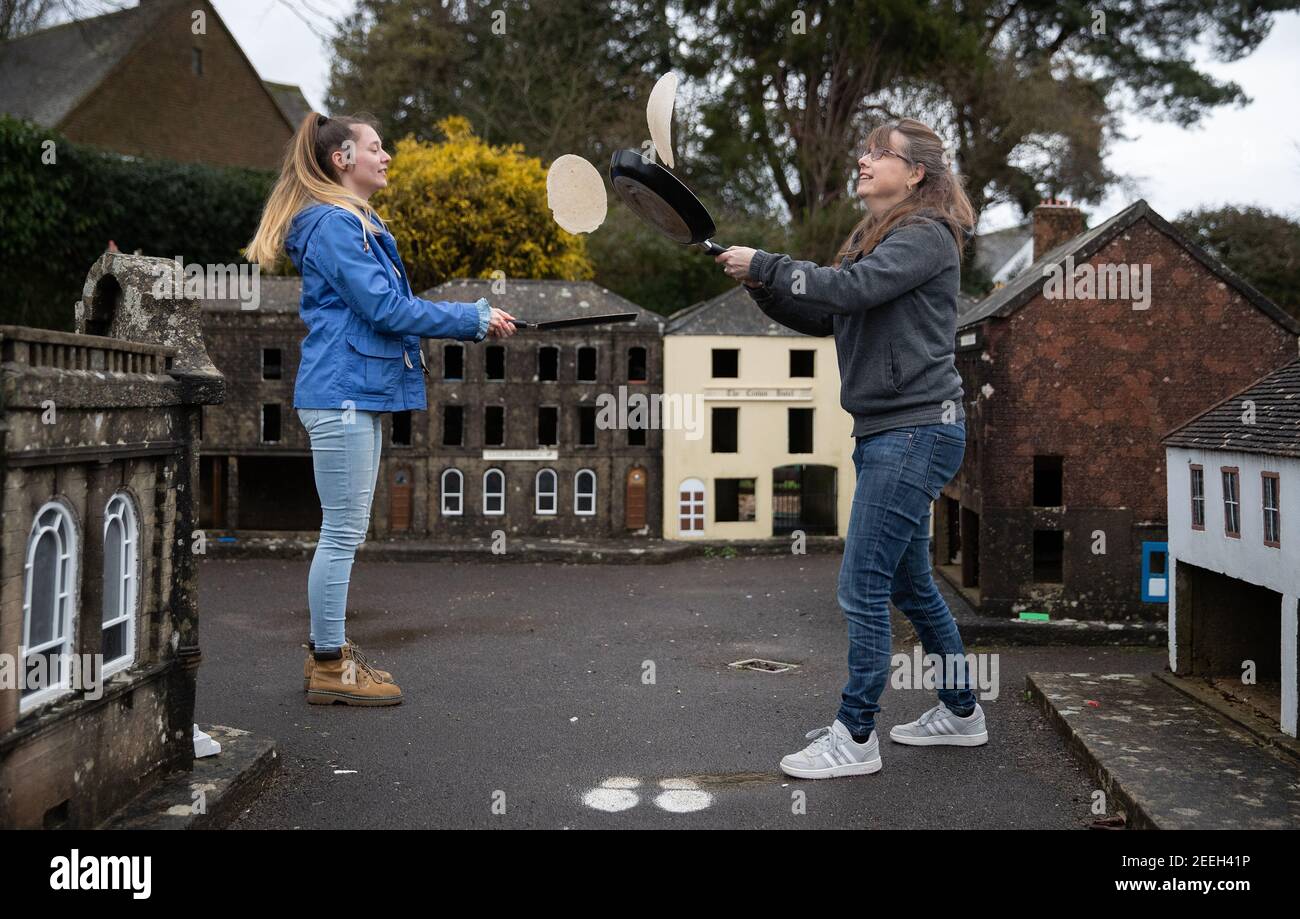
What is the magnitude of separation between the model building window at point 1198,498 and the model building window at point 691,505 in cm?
1144

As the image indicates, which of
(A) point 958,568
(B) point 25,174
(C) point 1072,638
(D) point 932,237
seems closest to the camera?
(D) point 932,237

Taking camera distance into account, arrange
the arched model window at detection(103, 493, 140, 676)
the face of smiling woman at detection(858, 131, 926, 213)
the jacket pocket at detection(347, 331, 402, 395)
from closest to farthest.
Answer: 1. the arched model window at detection(103, 493, 140, 676)
2. the face of smiling woman at detection(858, 131, 926, 213)
3. the jacket pocket at detection(347, 331, 402, 395)

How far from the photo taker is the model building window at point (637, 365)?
18391 millimetres

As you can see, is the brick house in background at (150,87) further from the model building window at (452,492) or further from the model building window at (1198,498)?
the model building window at (1198,498)

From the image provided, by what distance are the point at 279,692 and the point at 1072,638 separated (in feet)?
22.1

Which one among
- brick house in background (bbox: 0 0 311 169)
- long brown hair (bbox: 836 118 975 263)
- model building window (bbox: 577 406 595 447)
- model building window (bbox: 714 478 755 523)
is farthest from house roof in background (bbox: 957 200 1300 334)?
brick house in background (bbox: 0 0 311 169)

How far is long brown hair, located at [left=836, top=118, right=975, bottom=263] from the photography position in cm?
516

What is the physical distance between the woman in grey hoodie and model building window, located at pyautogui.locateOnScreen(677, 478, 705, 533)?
515 inches

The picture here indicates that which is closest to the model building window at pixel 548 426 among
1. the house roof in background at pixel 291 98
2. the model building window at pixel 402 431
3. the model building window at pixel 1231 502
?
the model building window at pixel 402 431

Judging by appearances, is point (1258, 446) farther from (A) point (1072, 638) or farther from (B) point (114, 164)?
(B) point (114, 164)

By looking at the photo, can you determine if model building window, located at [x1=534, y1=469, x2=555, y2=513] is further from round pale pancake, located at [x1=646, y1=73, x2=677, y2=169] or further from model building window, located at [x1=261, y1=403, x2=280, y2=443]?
round pale pancake, located at [x1=646, y1=73, x2=677, y2=169]

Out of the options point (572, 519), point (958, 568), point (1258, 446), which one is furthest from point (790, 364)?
point (1258, 446)

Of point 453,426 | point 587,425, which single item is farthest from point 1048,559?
point 453,426

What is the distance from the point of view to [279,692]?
22.3ft
